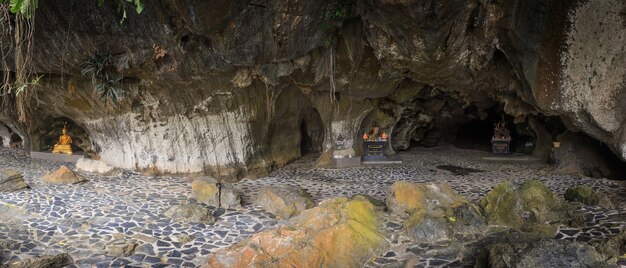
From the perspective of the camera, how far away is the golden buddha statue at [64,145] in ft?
51.1

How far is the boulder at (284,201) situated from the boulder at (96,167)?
5997 millimetres

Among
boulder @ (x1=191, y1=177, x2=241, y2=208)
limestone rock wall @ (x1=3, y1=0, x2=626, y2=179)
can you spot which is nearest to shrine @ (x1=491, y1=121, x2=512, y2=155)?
limestone rock wall @ (x1=3, y1=0, x2=626, y2=179)

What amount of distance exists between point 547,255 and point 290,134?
12021 mm

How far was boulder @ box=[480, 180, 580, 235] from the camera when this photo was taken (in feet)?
27.5

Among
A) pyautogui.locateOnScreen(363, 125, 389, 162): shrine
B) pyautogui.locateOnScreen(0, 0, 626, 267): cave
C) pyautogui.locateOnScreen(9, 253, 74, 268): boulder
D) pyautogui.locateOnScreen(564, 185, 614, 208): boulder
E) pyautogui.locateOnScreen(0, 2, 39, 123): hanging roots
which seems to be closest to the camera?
pyautogui.locateOnScreen(9, 253, 74, 268): boulder

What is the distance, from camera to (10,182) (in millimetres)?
10094

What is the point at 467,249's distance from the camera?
7410mm

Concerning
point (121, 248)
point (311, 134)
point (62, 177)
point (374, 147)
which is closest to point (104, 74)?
point (62, 177)

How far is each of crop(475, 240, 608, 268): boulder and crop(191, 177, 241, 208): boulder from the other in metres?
6.16

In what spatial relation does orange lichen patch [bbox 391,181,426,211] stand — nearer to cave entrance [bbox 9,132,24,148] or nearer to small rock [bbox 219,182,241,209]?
small rock [bbox 219,182,241,209]

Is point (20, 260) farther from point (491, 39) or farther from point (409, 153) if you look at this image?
point (409, 153)

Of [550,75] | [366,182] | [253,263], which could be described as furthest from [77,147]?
[550,75]

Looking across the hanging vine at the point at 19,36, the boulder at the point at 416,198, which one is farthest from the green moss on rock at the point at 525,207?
the hanging vine at the point at 19,36

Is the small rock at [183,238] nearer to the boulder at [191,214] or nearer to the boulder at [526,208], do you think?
the boulder at [191,214]
